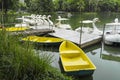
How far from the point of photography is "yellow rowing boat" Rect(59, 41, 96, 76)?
658 cm

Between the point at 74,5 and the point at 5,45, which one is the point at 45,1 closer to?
the point at 74,5

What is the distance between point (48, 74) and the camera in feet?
13.4

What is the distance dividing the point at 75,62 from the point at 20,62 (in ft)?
14.1

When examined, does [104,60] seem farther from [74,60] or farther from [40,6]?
[40,6]

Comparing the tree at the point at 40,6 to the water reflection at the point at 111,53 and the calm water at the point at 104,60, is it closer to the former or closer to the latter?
the calm water at the point at 104,60

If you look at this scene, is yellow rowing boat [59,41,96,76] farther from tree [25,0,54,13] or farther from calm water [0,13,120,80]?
tree [25,0,54,13]

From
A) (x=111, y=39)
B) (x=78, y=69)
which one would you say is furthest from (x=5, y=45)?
(x=111, y=39)

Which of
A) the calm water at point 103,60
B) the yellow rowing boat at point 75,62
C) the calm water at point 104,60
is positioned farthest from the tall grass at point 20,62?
the yellow rowing boat at point 75,62

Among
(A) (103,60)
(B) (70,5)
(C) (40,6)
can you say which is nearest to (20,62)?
(A) (103,60)

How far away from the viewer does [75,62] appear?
25.5 feet

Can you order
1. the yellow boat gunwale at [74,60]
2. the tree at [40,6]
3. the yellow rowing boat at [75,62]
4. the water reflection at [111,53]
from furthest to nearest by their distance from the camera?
the tree at [40,6] < the water reflection at [111,53] < the yellow boat gunwale at [74,60] < the yellow rowing boat at [75,62]

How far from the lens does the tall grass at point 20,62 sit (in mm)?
3699

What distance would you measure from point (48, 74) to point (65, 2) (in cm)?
4098

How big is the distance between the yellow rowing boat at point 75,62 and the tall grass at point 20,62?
2591mm
